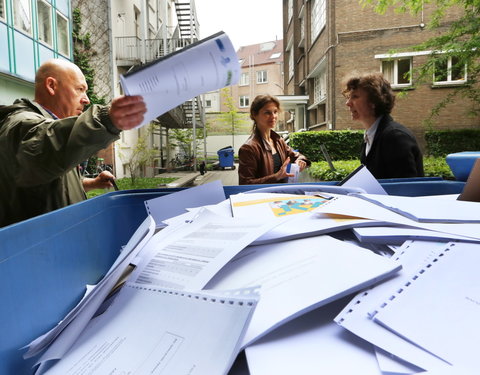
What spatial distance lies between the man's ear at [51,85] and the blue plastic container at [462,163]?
170 cm

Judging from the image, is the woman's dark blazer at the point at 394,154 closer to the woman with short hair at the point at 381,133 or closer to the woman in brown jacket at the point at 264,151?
the woman with short hair at the point at 381,133

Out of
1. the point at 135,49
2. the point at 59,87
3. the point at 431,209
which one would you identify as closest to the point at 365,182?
the point at 431,209

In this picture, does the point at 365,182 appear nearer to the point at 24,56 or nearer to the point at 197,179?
the point at 24,56

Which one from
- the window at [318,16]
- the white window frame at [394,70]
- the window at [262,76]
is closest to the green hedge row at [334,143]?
the white window frame at [394,70]

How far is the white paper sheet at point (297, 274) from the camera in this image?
52 centimetres

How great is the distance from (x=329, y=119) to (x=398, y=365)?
42.4 ft

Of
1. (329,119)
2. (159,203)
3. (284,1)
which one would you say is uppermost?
(284,1)

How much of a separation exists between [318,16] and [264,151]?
1412 centimetres

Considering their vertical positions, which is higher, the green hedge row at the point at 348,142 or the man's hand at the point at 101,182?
the green hedge row at the point at 348,142

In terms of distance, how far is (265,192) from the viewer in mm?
1223

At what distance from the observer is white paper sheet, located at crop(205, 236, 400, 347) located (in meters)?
0.52

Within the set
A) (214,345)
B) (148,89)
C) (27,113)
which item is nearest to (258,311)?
(214,345)

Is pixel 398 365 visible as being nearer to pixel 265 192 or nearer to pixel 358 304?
pixel 358 304

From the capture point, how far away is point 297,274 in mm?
605
